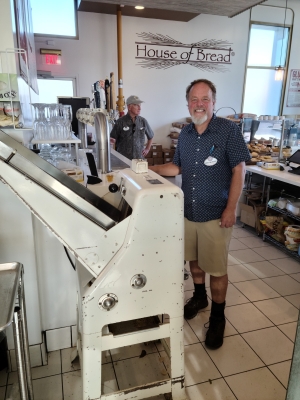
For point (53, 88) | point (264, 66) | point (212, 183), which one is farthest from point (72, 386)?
point (264, 66)

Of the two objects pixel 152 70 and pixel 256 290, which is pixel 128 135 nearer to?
pixel 152 70

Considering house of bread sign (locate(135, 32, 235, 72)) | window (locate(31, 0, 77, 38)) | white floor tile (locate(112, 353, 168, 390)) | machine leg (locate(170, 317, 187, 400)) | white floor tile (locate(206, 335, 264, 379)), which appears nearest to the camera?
machine leg (locate(170, 317, 187, 400))

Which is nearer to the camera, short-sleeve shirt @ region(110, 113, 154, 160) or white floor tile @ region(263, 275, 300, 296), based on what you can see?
white floor tile @ region(263, 275, 300, 296)

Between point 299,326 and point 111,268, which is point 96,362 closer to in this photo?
point 111,268

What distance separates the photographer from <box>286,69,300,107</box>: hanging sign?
7.20 m

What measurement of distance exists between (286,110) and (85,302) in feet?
24.9

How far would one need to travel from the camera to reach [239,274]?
296cm

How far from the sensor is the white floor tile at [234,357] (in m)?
1.86

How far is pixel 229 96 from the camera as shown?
272 inches

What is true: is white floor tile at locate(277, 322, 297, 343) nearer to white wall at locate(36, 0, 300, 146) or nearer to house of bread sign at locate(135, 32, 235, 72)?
white wall at locate(36, 0, 300, 146)

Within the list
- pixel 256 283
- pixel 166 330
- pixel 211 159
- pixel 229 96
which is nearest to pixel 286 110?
pixel 229 96

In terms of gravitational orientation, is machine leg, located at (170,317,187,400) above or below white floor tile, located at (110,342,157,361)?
above

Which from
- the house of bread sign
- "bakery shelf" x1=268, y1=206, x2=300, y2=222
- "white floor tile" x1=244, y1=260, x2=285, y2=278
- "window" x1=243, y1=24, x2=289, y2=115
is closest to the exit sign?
the house of bread sign

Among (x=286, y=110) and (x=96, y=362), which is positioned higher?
(x=286, y=110)
